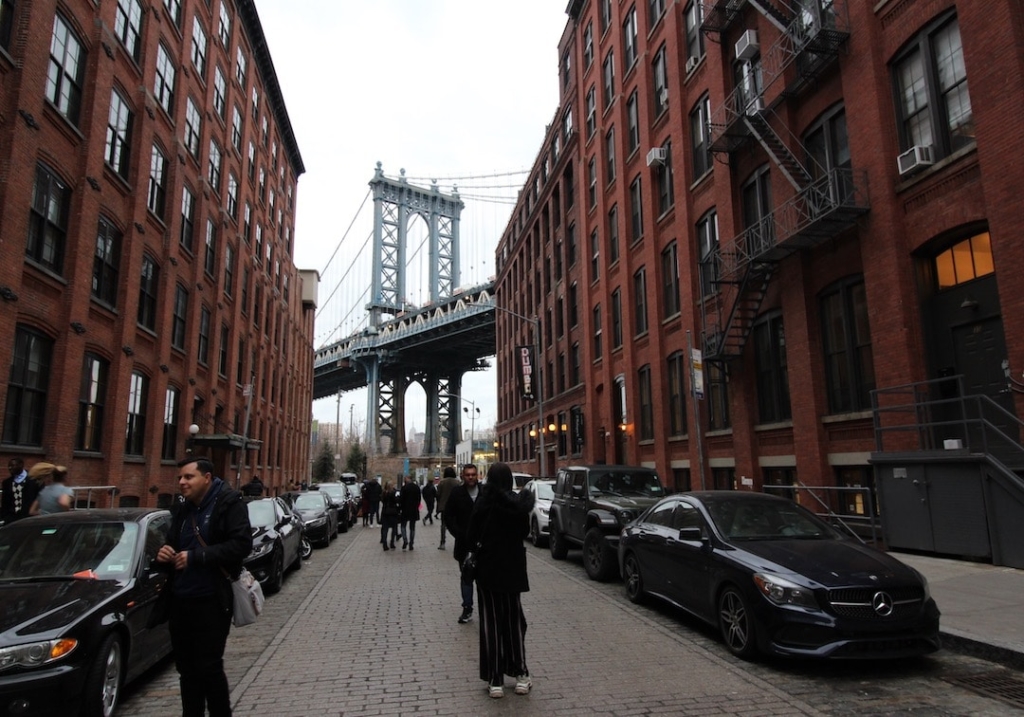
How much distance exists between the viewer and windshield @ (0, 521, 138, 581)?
5551 millimetres

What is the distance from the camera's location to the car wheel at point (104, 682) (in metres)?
4.52

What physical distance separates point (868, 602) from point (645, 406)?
63.6 feet

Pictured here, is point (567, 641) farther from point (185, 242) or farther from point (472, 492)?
point (185, 242)

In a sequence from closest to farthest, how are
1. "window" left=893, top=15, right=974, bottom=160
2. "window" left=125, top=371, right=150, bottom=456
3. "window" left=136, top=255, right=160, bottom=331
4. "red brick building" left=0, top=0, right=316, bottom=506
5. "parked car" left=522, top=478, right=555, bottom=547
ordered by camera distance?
1. "window" left=893, top=15, right=974, bottom=160
2. "red brick building" left=0, top=0, right=316, bottom=506
3. "parked car" left=522, top=478, right=555, bottom=547
4. "window" left=125, top=371, right=150, bottom=456
5. "window" left=136, top=255, right=160, bottom=331

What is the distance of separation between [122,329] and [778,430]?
55.4 feet

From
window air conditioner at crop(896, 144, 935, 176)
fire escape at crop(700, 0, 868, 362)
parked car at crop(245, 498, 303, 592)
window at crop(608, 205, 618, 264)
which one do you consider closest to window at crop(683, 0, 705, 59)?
fire escape at crop(700, 0, 868, 362)

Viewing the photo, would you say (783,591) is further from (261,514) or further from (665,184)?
(665,184)

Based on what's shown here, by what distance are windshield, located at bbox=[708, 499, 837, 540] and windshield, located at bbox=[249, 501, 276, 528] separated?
290 inches

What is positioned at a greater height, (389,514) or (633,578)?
(389,514)

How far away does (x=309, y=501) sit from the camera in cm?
1811

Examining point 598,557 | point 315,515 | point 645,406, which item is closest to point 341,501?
point 315,515

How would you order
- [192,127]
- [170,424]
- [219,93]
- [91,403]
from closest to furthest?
1. [91,403]
2. [170,424]
3. [192,127]
4. [219,93]

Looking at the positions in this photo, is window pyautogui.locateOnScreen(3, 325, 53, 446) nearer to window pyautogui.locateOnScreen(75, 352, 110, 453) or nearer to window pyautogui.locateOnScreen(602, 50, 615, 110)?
window pyautogui.locateOnScreen(75, 352, 110, 453)

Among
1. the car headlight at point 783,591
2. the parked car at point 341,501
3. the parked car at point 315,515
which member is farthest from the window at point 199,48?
the car headlight at point 783,591
